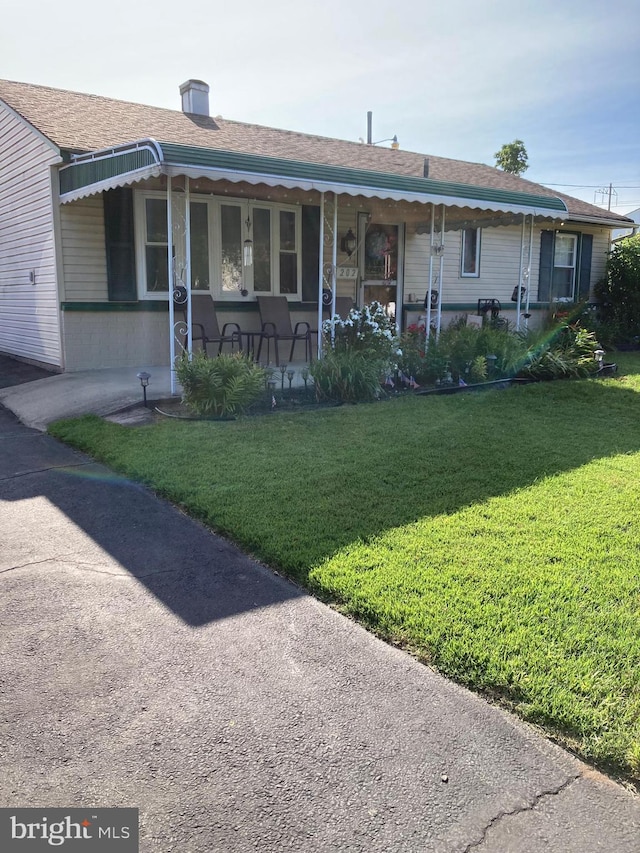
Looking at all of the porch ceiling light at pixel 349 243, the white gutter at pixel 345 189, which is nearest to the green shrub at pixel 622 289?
the white gutter at pixel 345 189

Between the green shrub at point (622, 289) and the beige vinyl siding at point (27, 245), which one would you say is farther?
the green shrub at point (622, 289)

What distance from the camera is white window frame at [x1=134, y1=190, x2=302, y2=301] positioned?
9.55m

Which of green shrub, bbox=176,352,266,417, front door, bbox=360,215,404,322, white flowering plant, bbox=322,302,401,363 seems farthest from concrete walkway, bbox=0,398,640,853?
front door, bbox=360,215,404,322

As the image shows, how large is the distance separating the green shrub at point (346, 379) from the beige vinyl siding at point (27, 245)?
4062 mm

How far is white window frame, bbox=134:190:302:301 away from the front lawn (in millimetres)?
3566

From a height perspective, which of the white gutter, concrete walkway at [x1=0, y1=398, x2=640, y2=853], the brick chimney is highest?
the brick chimney

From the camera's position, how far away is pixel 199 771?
2.20 metres

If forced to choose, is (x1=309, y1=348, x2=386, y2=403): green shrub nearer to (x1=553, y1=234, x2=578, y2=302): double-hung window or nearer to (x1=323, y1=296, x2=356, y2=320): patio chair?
(x1=323, y1=296, x2=356, y2=320): patio chair

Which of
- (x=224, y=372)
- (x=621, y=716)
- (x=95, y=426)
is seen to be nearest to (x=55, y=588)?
(x=621, y=716)

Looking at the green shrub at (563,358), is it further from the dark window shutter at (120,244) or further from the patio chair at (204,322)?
the dark window shutter at (120,244)

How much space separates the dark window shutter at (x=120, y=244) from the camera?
30.8ft

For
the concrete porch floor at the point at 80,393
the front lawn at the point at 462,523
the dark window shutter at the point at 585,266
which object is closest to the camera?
the front lawn at the point at 462,523

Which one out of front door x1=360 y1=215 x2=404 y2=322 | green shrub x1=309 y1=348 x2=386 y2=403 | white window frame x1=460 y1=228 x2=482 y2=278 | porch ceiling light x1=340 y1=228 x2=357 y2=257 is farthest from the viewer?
white window frame x1=460 y1=228 x2=482 y2=278

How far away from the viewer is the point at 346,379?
25.8 feet
